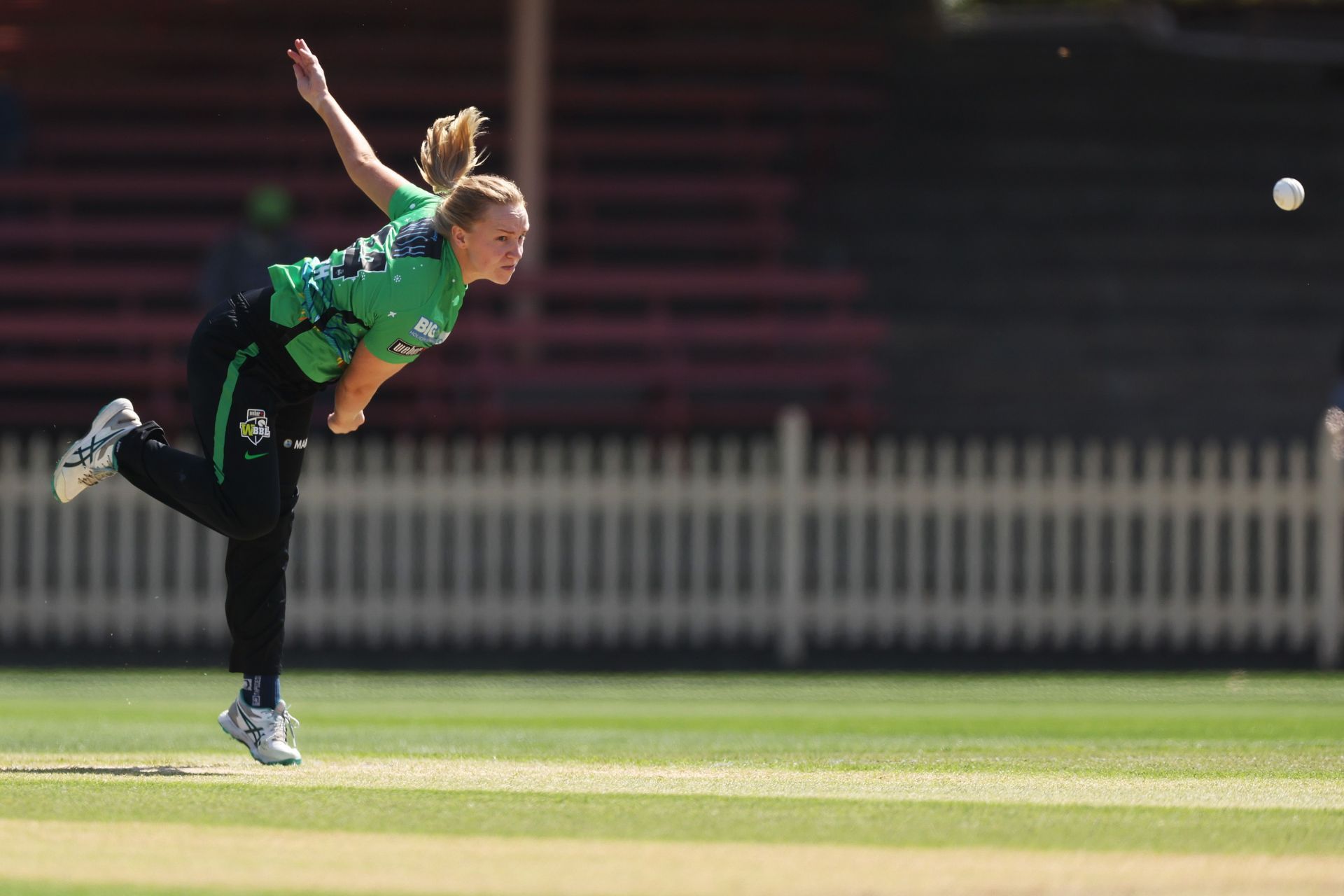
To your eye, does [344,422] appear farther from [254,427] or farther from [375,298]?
[375,298]

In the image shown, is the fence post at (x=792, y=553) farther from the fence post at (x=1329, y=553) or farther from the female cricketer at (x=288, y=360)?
the female cricketer at (x=288, y=360)

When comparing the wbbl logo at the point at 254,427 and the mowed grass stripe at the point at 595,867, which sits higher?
the wbbl logo at the point at 254,427

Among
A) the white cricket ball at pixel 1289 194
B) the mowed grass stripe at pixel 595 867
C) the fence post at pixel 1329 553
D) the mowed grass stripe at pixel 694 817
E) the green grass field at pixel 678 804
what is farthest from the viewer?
the fence post at pixel 1329 553

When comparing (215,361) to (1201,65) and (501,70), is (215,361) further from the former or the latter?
(1201,65)

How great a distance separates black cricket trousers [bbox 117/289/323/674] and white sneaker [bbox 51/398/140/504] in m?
0.07

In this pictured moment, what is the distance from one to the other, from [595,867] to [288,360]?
217 cm

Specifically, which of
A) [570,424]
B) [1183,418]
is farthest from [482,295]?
[1183,418]

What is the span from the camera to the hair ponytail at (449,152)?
17.8 feet

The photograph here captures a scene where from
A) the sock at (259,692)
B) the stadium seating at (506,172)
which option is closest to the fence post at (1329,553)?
the stadium seating at (506,172)

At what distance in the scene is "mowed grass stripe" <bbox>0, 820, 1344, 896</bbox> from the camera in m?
3.48

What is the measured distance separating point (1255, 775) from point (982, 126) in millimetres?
14626

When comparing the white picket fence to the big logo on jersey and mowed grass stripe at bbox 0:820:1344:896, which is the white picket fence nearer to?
the big logo on jersey

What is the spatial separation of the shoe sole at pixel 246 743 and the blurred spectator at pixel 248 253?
8135mm

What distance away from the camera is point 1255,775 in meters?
5.40
